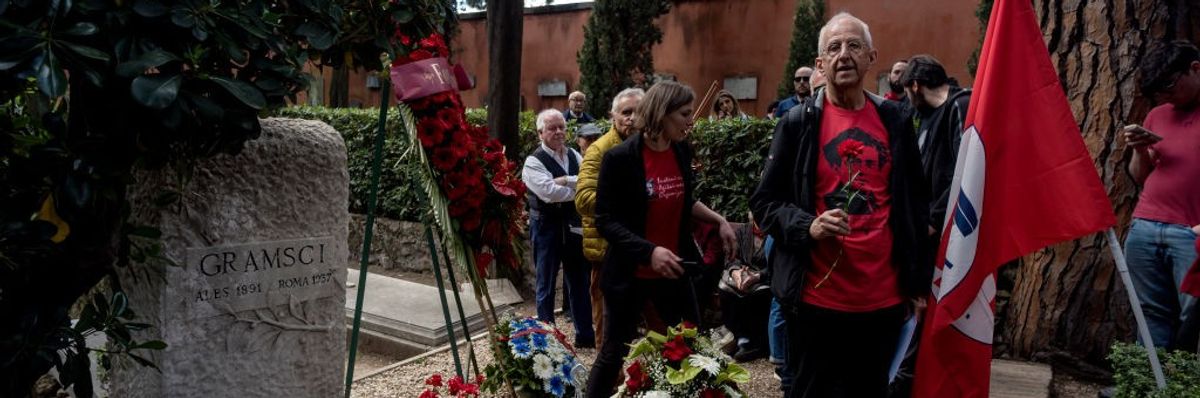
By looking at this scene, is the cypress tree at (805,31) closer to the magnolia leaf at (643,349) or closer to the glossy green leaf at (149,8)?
the magnolia leaf at (643,349)

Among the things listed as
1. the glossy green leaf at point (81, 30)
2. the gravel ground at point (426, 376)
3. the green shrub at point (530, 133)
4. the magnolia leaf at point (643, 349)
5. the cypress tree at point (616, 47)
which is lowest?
the gravel ground at point (426, 376)

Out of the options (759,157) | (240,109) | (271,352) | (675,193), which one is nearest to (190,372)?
(271,352)

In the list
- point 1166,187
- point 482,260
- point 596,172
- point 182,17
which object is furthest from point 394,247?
point 182,17

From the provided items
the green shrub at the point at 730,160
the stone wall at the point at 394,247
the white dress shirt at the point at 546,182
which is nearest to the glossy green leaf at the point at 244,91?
the white dress shirt at the point at 546,182

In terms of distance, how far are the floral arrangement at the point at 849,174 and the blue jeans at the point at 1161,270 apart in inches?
73.3

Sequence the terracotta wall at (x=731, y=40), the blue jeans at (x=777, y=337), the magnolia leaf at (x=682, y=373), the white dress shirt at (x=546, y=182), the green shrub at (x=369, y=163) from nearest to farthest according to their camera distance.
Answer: the magnolia leaf at (x=682, y=373) → the blue jeans at (x=777, y=337) → the white dress shirt at (x=546, y=182) → the green shrub at (x=369, y=163) → the terracotta wall at (x=731, y=40)

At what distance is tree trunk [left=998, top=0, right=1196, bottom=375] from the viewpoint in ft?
14.1

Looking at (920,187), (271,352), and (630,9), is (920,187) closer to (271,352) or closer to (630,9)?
(271,352)

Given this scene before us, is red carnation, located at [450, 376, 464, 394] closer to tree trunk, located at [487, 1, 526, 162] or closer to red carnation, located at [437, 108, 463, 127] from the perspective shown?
red carnation, located at [437, 108, 463, 127]

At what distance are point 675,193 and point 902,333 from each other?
1128mm

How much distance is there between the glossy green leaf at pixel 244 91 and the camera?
181 centimetres

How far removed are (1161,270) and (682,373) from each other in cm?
253

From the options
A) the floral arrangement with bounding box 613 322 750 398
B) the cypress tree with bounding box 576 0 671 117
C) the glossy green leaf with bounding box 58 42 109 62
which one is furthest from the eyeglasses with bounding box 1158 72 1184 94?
the cypress tree with bounding box 576 0 671 117

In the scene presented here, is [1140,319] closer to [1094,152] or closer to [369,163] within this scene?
[1094,152]
